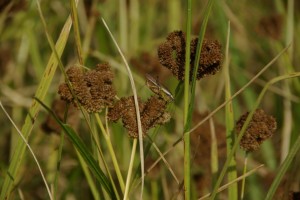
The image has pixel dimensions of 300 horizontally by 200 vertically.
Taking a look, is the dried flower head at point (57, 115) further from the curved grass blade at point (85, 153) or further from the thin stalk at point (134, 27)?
the thin stalk at point (134, 27)

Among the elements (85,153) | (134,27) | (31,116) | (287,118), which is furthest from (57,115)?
(134,27)

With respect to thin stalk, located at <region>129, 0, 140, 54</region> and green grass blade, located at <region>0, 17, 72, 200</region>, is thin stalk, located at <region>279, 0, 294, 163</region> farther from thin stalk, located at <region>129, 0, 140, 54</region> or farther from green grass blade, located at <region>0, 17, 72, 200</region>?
green grass blade, located at <region>0, 17, 72, 200</region>

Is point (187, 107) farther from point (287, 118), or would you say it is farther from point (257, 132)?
point (287, 118)

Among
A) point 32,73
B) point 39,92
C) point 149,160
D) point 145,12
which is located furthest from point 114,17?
point 39,92

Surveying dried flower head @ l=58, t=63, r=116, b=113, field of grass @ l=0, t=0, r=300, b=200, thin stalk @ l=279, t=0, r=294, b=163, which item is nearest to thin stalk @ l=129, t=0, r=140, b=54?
field of grass @ l=0, t=0, r=300, b=200

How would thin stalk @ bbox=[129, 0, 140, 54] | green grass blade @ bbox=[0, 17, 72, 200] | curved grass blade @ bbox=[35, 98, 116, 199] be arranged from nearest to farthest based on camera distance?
1. curved grass blade @ bbox=[35, 98, 116, 199]
2. green grass blade @ bbox=[0, 17, 72, 200]
3. thin stalk @ bbox=[129, 0, 140, 54]

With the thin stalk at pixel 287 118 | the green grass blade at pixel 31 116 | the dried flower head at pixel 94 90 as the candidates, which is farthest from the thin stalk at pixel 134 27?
the dried flower head at pixel 94 90
